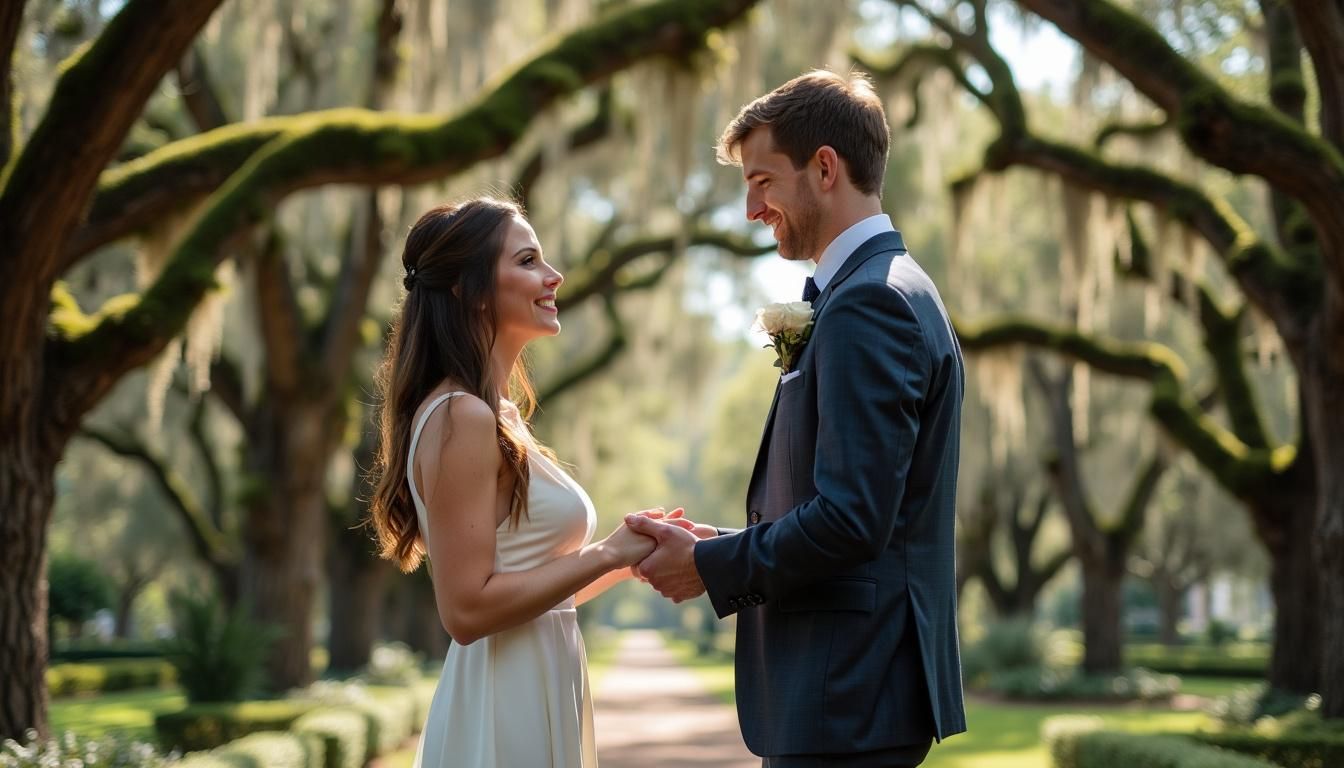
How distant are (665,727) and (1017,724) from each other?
434cm

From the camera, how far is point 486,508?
297 centimetres

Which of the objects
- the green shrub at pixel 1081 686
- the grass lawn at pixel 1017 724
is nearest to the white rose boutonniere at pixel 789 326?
the grass lawn at pixel 1017 724

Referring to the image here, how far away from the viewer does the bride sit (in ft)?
9.73

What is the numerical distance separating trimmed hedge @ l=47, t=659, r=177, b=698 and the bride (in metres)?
20.4

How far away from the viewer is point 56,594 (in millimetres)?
30328

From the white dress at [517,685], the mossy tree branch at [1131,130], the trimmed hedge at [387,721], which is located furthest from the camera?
the mossy tree branch at [1131,130]

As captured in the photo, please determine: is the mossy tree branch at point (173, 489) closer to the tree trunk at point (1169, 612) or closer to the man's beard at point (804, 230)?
the man's beard at point (804, 230)

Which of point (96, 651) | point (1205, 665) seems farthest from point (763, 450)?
point (96, 651)

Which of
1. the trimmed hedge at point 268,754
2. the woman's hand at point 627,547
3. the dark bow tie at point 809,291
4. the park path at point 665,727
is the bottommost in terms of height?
the park path at point 665,727

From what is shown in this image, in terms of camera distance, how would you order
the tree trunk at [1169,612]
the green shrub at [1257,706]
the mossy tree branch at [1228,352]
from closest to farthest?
the green shrub at [1257,706], the mossy tree branch at [1228,352], the tree trunk at [1169,612]

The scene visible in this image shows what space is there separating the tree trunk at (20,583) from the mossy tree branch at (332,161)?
1.27 feet

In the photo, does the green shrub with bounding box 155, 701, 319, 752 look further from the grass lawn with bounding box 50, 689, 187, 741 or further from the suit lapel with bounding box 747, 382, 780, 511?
the suit lapel with bounding box 747, 382, 780, 511

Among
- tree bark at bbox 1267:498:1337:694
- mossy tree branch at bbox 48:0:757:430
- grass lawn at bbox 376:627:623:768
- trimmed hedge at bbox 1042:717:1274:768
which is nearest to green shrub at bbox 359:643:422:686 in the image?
grass lawn at bbox 376:627:623:768

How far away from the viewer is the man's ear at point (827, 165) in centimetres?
286
